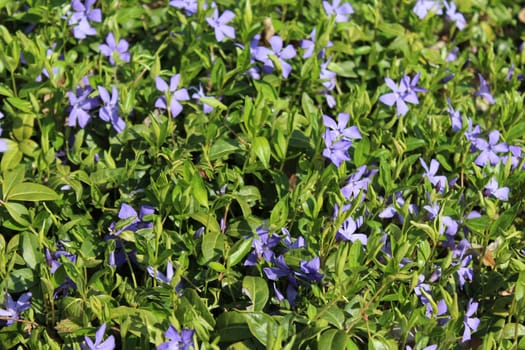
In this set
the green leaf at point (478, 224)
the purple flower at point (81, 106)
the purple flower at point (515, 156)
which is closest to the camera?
the green leaf at point (478, 224)

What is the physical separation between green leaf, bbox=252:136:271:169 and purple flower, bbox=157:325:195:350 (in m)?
0.81

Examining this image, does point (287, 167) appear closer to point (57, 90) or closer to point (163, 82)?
point (163, 82)

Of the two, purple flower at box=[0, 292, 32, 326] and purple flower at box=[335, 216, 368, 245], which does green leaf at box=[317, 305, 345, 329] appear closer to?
purple flower at box=[335, 216, 368, 245]

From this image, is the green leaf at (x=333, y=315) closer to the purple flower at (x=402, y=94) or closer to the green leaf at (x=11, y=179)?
the purple flower at (x=402, y=94)

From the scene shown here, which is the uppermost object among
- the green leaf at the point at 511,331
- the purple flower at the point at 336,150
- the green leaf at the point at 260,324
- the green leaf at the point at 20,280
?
the purple flower at the point at 336,150

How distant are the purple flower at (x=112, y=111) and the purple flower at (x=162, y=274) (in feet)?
2.29

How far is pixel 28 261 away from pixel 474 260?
5.31 feet

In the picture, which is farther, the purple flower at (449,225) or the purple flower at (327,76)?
the purple flower at (327,76)

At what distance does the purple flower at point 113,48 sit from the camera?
10.8 feet

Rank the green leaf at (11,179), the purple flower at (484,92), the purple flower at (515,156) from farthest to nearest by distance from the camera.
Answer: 1. the purple flower at (484,92)
2. the purple flower at (515,156)
3. the green leaf at (11,179)

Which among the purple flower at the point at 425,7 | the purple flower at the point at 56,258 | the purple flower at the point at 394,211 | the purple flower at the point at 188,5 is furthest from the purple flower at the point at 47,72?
the purple flower at the point at 425,7

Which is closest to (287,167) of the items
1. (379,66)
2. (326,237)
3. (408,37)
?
(326,237)

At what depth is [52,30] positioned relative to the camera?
3.34 meters

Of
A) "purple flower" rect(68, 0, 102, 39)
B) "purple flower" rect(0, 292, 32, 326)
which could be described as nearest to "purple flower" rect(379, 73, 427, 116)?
"purple flower" rect(68, 0, 102, 39)
